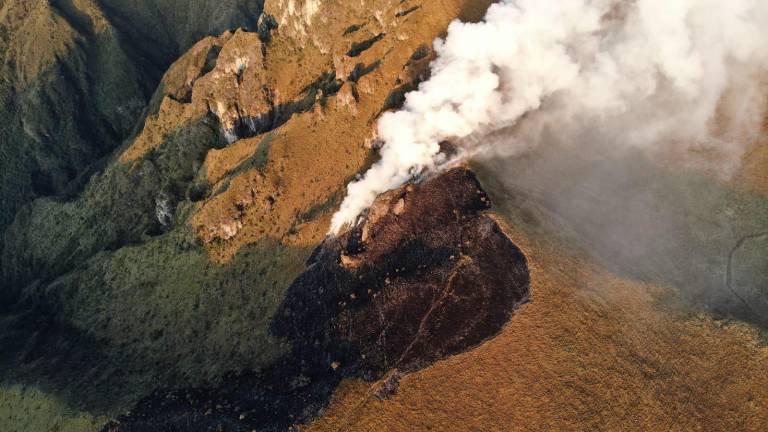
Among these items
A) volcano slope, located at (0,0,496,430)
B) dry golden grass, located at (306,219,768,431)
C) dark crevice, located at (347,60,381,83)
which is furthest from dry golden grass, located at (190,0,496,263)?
dry golden grass, located at (306,219,768,431)

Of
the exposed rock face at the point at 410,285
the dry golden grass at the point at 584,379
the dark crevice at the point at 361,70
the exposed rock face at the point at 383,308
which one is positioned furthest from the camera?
the dark crevice at the point at 361,70

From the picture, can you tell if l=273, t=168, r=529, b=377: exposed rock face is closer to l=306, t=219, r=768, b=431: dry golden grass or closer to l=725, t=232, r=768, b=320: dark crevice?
l=306, t=219, r=768, b=431: dry golden grass

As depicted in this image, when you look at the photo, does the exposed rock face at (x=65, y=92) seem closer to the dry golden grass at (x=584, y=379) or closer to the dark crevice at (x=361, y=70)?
the dark crevice at (x=361, y=70)

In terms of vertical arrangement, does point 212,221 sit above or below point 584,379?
above

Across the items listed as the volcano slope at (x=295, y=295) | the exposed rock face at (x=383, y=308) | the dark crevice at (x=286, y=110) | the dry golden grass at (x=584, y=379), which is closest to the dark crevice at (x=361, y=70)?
the volcano slope at (x=295, y=295)

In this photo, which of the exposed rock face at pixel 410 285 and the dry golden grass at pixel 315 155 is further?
the dry golden grass at pixel 315 155

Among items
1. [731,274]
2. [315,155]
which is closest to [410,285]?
[731,274]

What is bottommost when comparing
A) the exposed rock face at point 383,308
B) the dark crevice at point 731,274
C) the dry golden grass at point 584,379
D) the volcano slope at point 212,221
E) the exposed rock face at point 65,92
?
the dark crevice at point 731,274

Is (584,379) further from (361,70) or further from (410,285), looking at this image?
(361,70)
